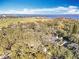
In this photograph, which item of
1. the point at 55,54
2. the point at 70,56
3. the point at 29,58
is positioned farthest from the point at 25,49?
the point at 70,56

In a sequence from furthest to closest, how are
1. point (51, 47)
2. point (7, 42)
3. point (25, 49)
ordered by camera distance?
point (7, 42)
point (51, 47)
point (25, 49)

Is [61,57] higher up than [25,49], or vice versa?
[25,49]

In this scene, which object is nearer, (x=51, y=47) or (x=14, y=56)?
(x=14, y=56)

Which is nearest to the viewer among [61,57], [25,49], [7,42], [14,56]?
[14,56]

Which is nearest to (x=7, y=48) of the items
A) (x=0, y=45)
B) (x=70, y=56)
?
(x=0, y=45)

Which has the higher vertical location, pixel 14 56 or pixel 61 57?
pixel 14 56

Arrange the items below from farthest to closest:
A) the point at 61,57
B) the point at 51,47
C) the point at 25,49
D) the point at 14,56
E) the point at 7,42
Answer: the point at 7,42 → the point at 51,47 → the point at 61,57 → the point at 25,49 → the point at 14,56

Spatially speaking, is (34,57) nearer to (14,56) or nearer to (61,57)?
(14,56)

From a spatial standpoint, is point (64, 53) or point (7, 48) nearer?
point (64, 53)

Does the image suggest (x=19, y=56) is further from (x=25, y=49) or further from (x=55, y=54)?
(x=55, y=54)
